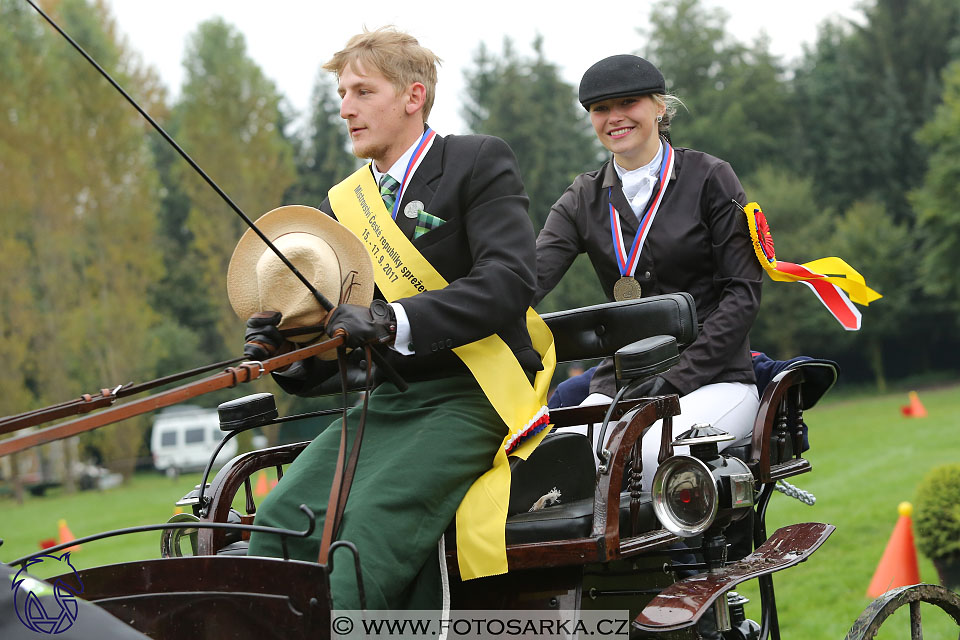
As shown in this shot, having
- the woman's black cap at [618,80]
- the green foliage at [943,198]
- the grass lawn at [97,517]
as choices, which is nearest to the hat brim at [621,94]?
the woman's black cap at [618,80]

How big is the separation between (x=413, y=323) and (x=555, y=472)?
28.3 inches

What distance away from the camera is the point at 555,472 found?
11.4ft

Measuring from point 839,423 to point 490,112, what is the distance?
2733cm

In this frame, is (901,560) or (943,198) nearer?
(901,560)

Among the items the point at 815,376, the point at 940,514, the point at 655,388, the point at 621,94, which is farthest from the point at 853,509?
the point at 621,94

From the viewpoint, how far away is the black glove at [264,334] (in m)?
3.01

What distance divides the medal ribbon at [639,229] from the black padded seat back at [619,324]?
81 centimetres

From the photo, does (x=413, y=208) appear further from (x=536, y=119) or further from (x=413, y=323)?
(x=536, y=119)

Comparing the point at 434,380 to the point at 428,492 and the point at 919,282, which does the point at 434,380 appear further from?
the point at 919,282

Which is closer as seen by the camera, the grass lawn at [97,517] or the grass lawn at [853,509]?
the grass lawn at [853,509]

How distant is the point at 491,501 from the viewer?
317 cm

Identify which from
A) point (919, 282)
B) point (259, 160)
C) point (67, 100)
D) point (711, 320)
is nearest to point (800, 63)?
point (919, 282)

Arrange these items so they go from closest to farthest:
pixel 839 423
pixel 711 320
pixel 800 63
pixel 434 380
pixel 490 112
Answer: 1. pixel 434 380
2. pixel 711 320
3. pixel 839 423
4. pixel 490 112
5. pixel 800 63

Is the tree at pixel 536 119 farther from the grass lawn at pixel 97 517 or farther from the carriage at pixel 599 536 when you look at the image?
the carriage at pixel 599 536
